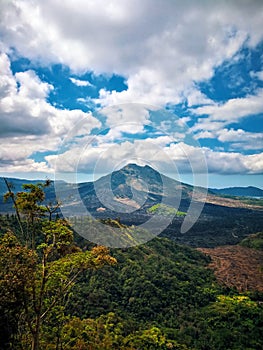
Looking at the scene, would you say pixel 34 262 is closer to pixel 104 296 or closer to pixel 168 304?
pixel 104 296

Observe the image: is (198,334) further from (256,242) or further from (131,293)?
(256,242)

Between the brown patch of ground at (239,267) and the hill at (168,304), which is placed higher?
the hill at (168,304)

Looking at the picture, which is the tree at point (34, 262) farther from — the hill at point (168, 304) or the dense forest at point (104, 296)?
the hill at point (168, 304)

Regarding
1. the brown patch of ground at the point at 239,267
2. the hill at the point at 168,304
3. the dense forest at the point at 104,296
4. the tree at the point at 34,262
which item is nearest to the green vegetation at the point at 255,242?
the brown patch of ground at the point at 239,267

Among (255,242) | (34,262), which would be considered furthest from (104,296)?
(255,242)

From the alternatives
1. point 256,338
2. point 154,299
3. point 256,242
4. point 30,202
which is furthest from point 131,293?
point 256,242

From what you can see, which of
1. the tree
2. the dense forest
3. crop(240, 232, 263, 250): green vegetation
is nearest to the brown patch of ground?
the dense forest
